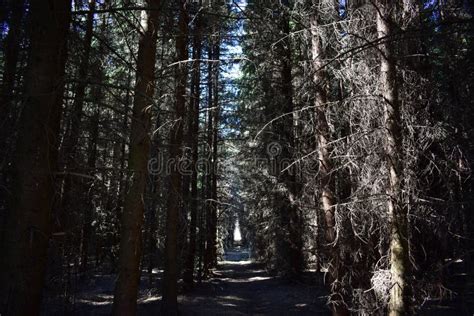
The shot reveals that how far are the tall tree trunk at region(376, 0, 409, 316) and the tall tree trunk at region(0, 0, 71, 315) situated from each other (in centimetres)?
470

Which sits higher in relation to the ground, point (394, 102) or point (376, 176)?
point (394, 102)

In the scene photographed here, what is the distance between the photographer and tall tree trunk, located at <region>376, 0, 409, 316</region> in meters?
5.49

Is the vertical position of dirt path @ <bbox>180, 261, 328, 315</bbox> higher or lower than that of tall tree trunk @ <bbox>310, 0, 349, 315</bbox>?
lower

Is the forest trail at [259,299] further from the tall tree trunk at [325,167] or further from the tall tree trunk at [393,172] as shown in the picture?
the tall tree trunk at [393,172]

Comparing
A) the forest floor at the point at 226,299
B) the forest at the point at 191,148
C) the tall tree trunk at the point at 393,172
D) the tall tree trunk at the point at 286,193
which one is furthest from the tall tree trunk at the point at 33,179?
the tall tree trunk at the point at 286,193

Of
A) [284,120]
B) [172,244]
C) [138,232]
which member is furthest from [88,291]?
[138,232]

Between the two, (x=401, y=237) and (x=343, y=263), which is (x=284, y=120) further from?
(x=401, y=237)

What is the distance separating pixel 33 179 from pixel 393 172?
16.9 feet

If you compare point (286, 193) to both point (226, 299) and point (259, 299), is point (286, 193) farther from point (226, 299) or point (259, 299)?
point (226, 299)

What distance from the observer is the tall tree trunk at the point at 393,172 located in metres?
5.49

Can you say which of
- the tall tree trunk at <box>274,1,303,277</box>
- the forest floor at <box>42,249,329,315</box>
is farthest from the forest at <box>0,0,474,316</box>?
the tall tree trunk at <box>274,1,303,277</box>

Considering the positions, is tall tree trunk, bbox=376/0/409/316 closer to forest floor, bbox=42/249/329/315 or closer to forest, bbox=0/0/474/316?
forest, bbox=0/0/474/316

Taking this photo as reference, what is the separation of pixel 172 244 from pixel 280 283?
841 cm

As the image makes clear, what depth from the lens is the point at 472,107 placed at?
921 cm
